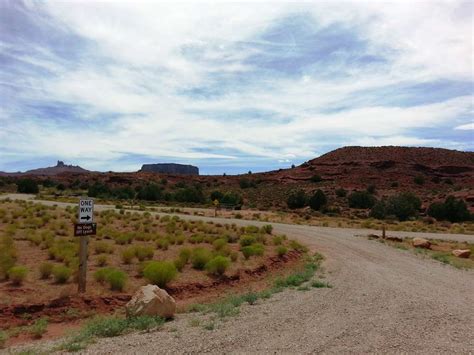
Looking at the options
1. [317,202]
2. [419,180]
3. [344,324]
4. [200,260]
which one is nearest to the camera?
[344,324]

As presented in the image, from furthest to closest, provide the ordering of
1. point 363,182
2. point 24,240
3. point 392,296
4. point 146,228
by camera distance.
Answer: point 363,182 → point 146,228 → point 24,240 → point 392,296

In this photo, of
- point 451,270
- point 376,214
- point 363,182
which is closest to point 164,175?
point 363,182

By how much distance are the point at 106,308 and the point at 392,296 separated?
743cm

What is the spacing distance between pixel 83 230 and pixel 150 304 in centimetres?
348

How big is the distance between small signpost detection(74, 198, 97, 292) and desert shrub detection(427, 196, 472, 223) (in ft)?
181

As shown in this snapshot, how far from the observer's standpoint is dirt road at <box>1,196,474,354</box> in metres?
7.40

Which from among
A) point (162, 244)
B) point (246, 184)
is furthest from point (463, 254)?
point (246, 184)

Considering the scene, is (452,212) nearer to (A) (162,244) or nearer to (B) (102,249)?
(A) (162,244)

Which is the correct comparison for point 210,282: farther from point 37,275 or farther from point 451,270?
point 451,270

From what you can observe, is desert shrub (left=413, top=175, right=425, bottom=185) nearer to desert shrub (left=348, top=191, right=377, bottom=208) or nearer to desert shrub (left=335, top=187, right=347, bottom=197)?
desert shrub (left=335, top=187, right=347, bottom=197)

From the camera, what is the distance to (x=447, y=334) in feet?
27.3

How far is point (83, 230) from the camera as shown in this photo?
457 inches

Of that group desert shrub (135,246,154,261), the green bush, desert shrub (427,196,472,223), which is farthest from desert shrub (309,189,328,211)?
the green bush

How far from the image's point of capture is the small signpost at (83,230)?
37.8 ft
